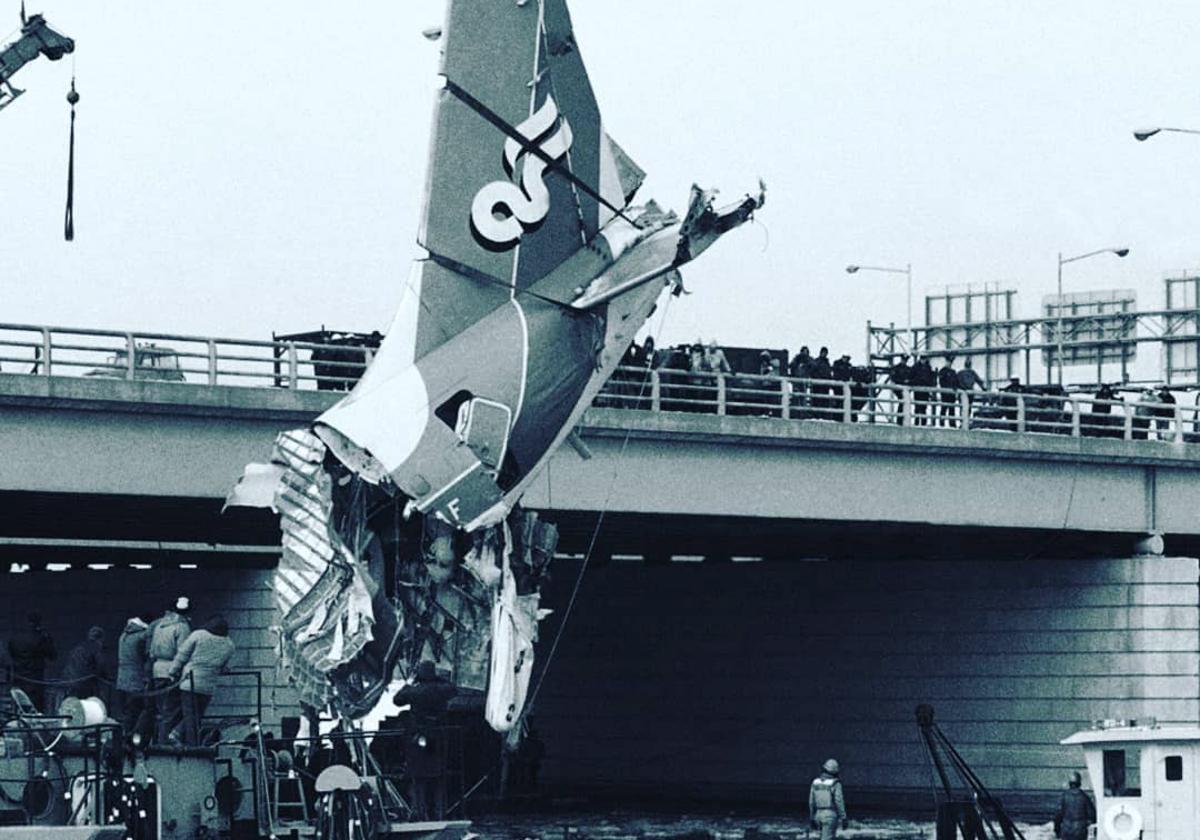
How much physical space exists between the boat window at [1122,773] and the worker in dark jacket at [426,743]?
12.6 metres

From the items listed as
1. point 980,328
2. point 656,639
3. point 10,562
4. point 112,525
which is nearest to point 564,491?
point 112,525

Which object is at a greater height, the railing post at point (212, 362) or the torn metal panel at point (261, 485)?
the railing post at point (212, 362)

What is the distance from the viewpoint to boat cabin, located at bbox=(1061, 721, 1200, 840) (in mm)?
41625

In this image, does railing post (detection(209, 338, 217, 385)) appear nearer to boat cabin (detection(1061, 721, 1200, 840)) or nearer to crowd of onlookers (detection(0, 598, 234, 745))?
crowd of onlookers (detection(0, 598, 234, 745))

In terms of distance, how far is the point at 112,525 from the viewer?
63781 mm

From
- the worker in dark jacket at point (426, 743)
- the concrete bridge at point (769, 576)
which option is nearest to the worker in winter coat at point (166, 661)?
the worker in dark jacket at point (426, 743)

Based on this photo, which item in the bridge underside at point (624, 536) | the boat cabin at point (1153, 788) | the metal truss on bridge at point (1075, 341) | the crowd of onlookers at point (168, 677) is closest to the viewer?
the crowd of onlookers at point (168, 677)

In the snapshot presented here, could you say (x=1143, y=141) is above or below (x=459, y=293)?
above

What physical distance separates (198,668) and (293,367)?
18.2m

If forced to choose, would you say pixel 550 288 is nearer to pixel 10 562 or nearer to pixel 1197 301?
pixel 10 562

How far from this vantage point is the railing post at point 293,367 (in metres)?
51.3

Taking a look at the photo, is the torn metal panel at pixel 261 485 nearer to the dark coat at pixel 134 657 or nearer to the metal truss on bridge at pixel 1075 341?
the dark coat at pixel 134 657

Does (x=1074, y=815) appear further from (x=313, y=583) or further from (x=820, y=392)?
(x=820, y=392)

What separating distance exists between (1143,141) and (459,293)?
35.3 meters
